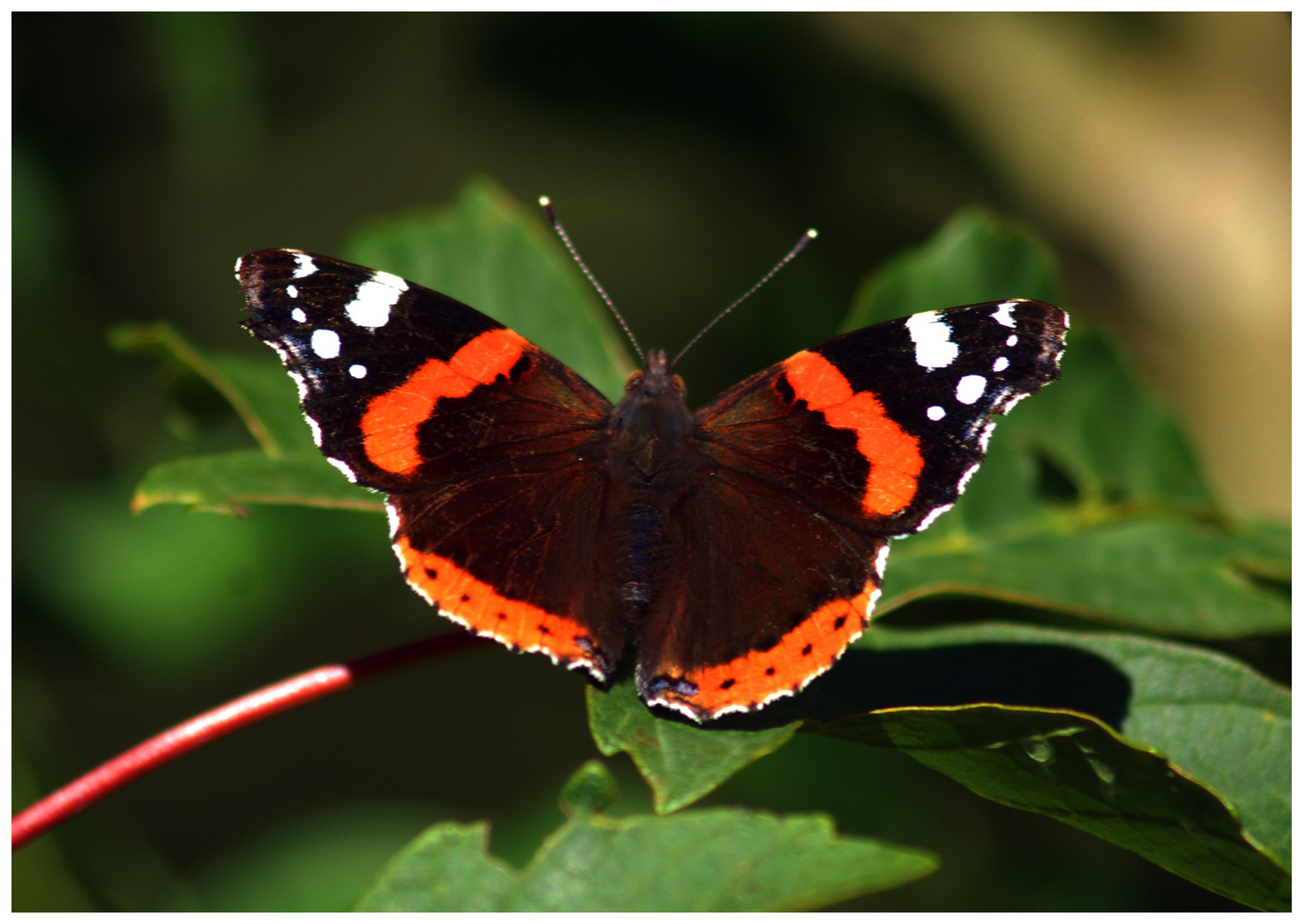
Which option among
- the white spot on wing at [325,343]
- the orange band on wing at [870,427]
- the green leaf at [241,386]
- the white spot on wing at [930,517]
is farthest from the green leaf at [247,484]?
the white spot on wing at [930,517]

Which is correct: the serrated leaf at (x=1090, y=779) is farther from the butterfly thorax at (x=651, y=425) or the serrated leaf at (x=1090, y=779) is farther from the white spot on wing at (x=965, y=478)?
the butterfly thorax at (x=651, y=425)

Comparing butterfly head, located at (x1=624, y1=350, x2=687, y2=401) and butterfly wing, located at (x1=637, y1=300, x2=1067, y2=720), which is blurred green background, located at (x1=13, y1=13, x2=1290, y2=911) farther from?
butterfly wing, located at (x1=637, y1=300, x2=1067, y2=720)

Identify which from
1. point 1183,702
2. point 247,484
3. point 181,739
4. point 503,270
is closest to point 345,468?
point 247,484

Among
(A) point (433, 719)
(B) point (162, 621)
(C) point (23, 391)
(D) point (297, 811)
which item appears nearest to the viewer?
(B) point (162, 621)

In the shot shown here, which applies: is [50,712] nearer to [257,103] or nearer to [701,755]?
[257,103]

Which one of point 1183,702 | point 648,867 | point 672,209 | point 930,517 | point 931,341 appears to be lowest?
point 648,867

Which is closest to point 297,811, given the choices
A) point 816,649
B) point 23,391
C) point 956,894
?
point 23,391

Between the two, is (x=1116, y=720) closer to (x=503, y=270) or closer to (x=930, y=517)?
(x=930, y=517)
